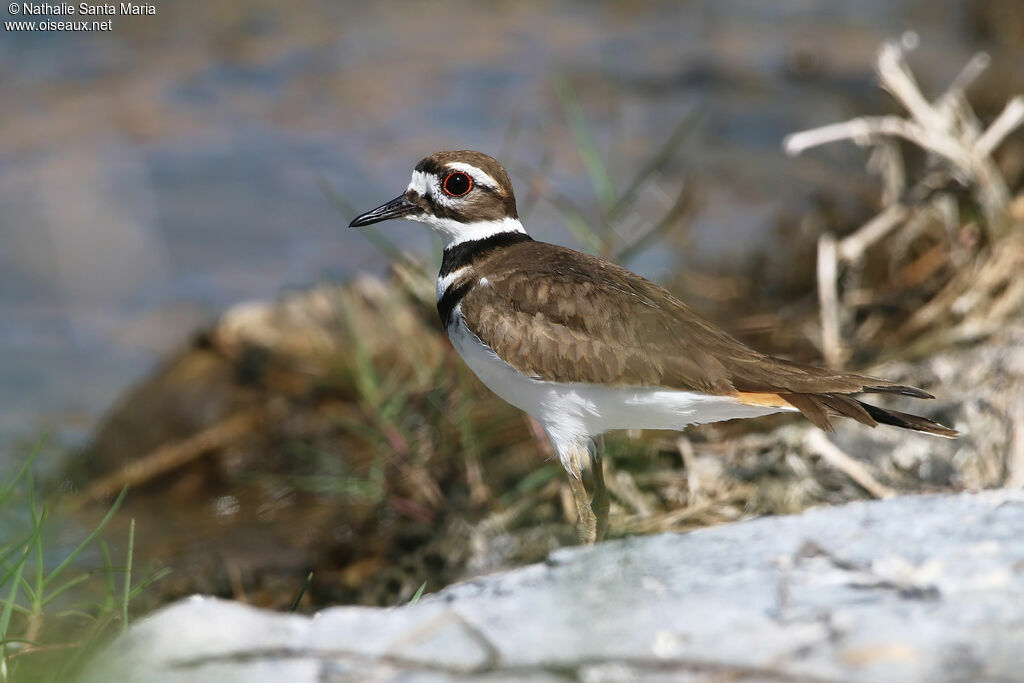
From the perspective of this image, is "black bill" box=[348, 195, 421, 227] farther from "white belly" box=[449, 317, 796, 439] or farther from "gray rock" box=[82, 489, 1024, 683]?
"gray rock" box=[82, 489, 1024, 683]

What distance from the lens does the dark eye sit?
3740mm

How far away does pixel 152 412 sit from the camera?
6.18 m

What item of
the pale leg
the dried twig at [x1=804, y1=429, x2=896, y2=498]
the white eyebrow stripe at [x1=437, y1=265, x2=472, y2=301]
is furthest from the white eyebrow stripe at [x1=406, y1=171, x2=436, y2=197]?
the dried twig at [x1=804, y1=429, x2=896, y2=498]

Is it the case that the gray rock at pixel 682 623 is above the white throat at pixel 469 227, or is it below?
below

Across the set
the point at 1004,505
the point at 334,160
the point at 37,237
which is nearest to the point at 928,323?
the point at 1004,505

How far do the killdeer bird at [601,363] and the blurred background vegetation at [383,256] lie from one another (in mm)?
811

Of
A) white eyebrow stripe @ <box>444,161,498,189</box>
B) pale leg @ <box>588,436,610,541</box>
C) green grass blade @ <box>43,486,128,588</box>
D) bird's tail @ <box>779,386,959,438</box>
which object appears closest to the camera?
green grass blade @ <box>43,486,128,588</box>

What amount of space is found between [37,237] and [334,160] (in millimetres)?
2320

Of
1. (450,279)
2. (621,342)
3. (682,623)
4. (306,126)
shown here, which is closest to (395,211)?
(450,279)

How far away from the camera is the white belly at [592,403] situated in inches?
122

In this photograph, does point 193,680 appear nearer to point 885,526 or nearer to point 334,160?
point 885,526

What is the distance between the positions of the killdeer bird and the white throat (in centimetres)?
18
